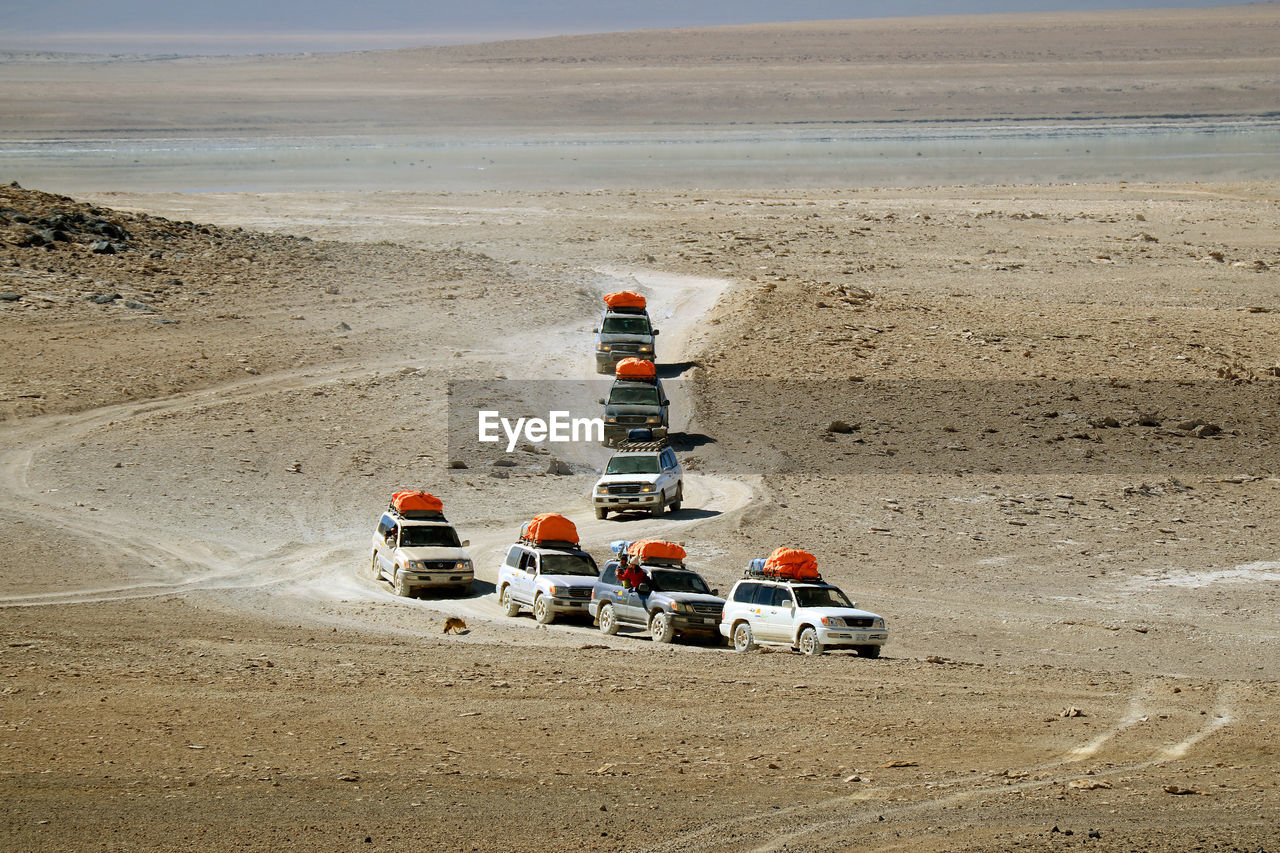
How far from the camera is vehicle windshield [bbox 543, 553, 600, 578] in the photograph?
2434cm

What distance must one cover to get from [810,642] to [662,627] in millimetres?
2295

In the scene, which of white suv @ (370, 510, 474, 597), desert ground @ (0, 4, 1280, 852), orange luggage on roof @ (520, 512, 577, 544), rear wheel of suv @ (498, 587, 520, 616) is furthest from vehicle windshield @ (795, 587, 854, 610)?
white suv @ (370, 510, 474, 597)

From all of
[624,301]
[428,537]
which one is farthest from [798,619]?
[624,301]

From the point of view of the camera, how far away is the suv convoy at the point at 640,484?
3097 centimetres

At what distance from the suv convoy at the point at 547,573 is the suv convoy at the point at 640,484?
16.7 feet

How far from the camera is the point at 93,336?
4603 centimetres

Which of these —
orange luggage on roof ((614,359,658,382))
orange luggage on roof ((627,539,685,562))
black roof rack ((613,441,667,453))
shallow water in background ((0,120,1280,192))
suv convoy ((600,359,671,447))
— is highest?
shallow water in background ((0,120,1280,192))

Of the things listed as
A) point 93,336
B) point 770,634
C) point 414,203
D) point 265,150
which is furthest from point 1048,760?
point 265,150

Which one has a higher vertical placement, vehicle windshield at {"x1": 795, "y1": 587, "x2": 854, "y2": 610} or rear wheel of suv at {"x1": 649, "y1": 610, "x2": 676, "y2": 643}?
vehicle windshield at {"x1": 795, "y1": 587, "x2": 854, "y2": 610}

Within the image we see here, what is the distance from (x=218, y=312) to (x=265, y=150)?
75.4m

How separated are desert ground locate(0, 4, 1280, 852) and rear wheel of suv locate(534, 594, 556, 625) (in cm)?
50

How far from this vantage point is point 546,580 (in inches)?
939

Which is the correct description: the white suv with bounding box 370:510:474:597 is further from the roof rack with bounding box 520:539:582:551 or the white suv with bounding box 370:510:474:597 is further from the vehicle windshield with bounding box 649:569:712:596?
the vehicle windshield with bounding box 649:569:712:596

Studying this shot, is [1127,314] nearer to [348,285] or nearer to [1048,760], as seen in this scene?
[348,285]
